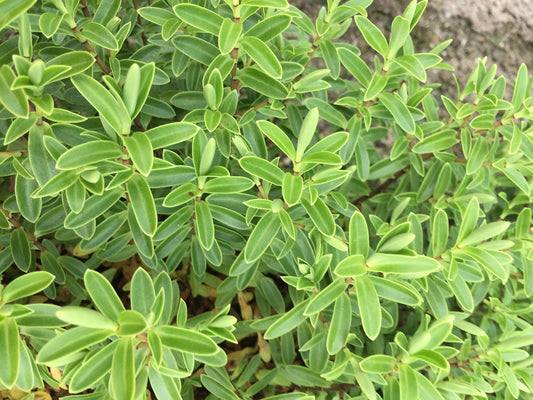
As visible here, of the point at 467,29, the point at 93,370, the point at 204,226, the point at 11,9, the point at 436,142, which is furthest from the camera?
the point at 467,29

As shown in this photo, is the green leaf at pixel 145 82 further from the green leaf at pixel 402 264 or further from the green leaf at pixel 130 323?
the green leaf at pixel 402 264

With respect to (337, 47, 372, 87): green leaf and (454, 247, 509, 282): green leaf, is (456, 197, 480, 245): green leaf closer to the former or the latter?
(454, 247, 509, 282): green leaf

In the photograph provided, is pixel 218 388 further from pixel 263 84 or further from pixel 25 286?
pixel 263 84

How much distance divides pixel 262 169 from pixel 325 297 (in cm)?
35

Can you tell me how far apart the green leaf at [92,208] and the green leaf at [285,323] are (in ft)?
1.70

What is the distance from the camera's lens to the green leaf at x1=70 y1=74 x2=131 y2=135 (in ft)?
3.21

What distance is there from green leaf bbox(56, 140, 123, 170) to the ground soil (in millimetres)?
1474

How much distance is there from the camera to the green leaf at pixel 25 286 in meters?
0.96

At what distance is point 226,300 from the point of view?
157 cm

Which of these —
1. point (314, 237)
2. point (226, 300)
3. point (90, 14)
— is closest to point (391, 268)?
point (314, 237)

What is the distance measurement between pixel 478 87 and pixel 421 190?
1.21 feet

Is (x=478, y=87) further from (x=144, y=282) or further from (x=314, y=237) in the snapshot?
(x=144, y=282)

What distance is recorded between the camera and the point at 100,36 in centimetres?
114

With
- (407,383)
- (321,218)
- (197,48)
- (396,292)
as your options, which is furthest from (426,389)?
(197,48)
